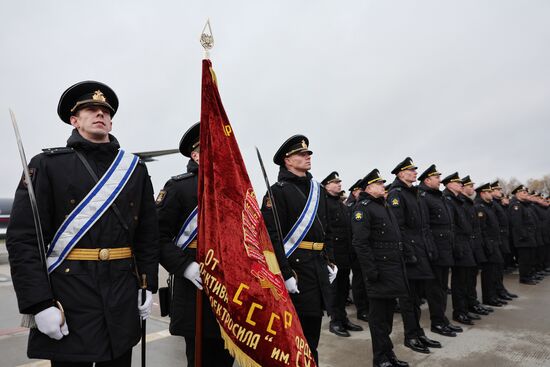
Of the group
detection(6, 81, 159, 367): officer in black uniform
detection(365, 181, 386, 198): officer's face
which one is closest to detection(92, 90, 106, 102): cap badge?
detection(6, 81, 159, 367): officer in black uniform

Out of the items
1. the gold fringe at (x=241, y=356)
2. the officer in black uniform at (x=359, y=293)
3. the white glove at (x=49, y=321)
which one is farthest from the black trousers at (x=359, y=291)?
the white glove at (x=49, y=321)

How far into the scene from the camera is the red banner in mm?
2244

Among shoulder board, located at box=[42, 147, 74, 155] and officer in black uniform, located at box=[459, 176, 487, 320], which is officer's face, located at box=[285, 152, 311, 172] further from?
officer in black uniform, located at box=[459, 176, 487, 320]

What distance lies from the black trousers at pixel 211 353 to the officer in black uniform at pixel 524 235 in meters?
9.17

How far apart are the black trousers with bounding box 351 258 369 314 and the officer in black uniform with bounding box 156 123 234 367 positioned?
13.8ft

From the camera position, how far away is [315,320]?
3.38 metres

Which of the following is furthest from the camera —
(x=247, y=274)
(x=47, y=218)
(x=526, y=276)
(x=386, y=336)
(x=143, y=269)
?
(x=526, y=276)

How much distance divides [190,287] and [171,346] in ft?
7.96

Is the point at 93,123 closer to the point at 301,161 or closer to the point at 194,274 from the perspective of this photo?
the point at 194,274

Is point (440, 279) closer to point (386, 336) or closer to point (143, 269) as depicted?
point (386, 336)

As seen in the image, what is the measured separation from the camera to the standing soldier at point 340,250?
572cm

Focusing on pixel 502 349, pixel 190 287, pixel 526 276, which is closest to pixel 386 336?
pixel 502 349

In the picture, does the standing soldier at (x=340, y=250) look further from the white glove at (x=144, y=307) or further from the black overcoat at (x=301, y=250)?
the white glove at (x=144, y=307)

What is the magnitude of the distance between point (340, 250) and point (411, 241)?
6.45ft
